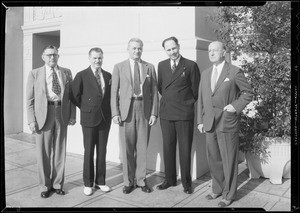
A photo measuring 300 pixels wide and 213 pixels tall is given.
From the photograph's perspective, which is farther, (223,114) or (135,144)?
(135,144)

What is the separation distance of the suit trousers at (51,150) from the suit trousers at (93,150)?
0.94 ft

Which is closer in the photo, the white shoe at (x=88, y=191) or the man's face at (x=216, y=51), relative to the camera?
the man's face at (x=216, y=51)

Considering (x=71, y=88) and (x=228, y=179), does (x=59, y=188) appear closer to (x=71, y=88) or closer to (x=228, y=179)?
(x=71, y=88)

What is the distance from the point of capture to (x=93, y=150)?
145 inches

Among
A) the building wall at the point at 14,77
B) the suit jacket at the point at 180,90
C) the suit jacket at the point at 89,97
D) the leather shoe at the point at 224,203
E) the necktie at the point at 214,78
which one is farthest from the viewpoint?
the building wall at the point at 14,77

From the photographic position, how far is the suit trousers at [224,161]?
11.1ft

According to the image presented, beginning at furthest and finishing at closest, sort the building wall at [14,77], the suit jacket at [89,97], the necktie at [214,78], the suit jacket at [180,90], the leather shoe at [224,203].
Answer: the building wall at [14,77], the suit jacket at [180,90], the suit jacket at [89,97], the necktie at [214,78], the leather shoe at [224,203]

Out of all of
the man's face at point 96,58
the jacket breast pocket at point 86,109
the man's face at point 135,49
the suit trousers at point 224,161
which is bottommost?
the suit trousers at point 224,161

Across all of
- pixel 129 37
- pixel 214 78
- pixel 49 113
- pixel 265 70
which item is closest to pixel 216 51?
pixel 214 78

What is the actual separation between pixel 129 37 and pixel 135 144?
1759mm

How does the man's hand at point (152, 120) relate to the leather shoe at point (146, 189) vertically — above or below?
above

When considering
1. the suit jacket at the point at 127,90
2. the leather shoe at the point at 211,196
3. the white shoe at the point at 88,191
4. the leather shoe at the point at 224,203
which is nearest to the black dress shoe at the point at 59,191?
the white shoe at the point at 88,191

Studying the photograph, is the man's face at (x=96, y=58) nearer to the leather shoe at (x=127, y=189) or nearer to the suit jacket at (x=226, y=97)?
the suit jacket at (x=226, y=97)

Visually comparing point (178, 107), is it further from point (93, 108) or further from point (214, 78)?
point (93, 108)
